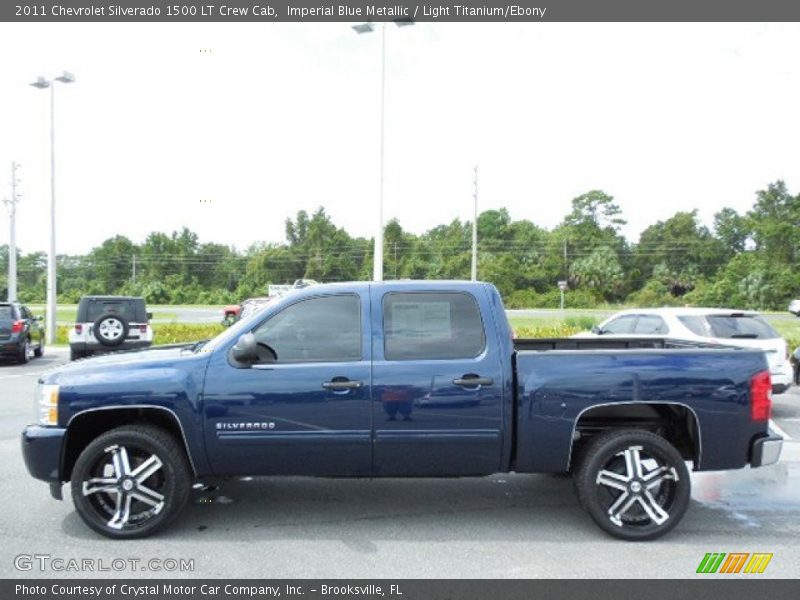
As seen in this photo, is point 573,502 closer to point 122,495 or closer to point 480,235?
point 122,495

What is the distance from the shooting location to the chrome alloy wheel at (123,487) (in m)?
4.85

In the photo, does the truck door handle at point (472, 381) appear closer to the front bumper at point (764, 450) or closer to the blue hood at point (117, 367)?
the blue hood at point (117, 367)

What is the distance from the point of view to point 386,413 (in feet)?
15.8

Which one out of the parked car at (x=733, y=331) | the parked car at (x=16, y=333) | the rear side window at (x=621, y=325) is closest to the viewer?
the parked car at (x=733, y=331)

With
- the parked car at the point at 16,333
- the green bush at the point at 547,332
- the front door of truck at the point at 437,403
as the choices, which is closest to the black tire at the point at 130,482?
the front door of truck at the point at 437,403

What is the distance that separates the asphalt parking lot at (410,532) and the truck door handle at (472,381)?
109 centimetres

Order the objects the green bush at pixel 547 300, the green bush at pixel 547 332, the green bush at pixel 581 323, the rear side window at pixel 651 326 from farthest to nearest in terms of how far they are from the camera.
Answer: the green bush at pixel 547 300 < the green bush at pixel 581 323 < the green bush at pixel 547 332 < the rear side window at pixel 651 326

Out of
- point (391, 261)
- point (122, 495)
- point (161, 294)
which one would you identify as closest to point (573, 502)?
point (122, 495)

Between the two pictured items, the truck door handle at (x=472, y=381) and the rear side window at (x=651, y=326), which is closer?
the truck door handle at (x=472, y=381)

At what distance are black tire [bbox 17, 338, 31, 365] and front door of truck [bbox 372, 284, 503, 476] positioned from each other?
1476cm

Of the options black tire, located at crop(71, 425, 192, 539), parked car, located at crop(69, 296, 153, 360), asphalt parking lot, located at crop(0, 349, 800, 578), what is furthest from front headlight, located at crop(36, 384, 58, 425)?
parked car, located at crop(69, 296, 153, 360)

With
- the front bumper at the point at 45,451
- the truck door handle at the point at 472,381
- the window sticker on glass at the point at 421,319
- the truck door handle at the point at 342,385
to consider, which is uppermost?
the window sticker on glass at the point at 421,319

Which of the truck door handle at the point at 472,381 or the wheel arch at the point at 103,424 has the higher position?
the truck door handle at the point at 472,381

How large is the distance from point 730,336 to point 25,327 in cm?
1573
